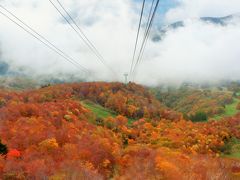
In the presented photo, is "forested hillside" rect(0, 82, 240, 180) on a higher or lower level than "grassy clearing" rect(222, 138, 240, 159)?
higher

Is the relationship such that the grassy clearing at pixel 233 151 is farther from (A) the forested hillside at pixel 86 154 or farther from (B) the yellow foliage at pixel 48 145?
(B) the yellow foliage at pixel 48 145

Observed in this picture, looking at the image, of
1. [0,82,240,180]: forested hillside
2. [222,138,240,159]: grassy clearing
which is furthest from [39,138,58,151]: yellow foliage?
[222,138,240,159]: grassy clearing

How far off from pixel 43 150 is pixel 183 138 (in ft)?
345

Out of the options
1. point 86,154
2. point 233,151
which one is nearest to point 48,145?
point 86,154

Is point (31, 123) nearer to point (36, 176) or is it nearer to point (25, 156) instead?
point (25, 156)

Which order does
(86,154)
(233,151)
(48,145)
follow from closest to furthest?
(48,145), (86,154), (233,151)

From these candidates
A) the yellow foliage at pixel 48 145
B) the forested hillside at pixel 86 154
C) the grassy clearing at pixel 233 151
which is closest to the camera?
the forested hillside at pixel 86 154

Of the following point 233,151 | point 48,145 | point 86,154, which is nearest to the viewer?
point 48,145

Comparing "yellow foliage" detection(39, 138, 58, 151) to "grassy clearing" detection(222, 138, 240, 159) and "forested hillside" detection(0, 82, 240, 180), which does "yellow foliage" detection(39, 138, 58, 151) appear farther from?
"grassy clearing" detection(222, 138, 240, 159)

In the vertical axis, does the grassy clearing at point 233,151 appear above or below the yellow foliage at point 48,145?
below

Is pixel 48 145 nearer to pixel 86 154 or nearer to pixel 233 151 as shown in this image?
pixel 86 154

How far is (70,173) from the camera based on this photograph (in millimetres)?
64812

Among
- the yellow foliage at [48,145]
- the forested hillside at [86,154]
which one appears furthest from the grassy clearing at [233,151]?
the yellow foliage at [48,145]

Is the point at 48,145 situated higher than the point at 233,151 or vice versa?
the point at 48,145
